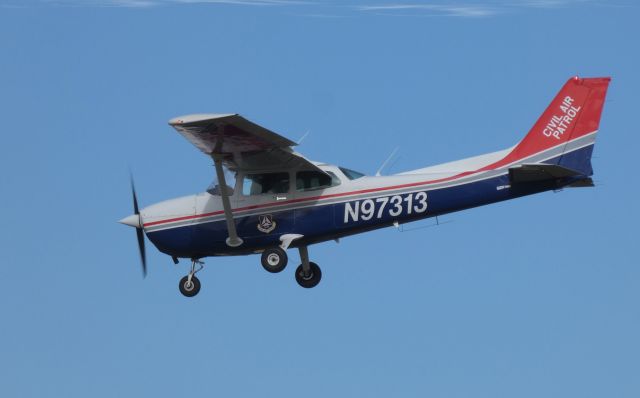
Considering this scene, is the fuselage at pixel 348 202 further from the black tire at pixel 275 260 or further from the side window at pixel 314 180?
the black tire at pixel 275 260

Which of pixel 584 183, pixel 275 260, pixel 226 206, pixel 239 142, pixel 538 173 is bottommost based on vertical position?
pixel 275 260

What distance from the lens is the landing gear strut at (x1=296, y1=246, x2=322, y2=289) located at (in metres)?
35.3

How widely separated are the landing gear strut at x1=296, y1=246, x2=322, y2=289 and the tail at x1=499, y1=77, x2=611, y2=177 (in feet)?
15.4

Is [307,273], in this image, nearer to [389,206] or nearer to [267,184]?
[267,184]

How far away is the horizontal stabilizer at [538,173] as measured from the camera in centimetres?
3275

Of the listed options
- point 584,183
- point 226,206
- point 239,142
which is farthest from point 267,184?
point 584,183

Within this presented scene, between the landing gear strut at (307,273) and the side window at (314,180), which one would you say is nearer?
the side window at (314,180)

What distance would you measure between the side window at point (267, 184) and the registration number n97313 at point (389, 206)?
1.52 metres

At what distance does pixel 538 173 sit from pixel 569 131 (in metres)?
1.25

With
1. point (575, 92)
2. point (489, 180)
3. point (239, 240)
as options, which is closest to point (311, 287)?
point (239, 240)

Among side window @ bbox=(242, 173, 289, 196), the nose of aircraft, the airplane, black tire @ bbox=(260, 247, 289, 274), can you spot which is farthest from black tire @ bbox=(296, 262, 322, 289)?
the nose of aircraft

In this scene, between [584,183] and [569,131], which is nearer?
[584,183]

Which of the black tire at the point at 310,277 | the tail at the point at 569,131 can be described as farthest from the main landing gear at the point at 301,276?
the tail at the point at 569,131

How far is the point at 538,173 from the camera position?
3294 centimetres
